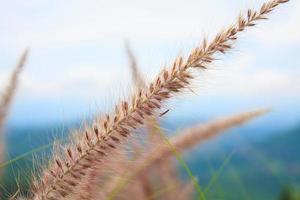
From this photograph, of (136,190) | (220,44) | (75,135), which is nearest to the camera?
(220,44)

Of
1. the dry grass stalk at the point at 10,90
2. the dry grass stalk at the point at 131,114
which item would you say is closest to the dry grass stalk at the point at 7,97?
the dry grass stalk at the point at 10,90

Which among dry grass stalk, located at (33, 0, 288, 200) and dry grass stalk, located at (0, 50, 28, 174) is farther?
dry grass stalk, located at (0, 50, 28, 174)

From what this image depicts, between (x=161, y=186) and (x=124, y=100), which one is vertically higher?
(x=124, y=100)

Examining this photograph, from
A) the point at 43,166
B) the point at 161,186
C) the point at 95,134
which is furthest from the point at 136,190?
the point at 95,134

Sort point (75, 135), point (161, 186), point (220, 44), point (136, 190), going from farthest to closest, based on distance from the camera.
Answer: point (161, 186) → point (136, 190) → point (75, 135) → point (220, 44)

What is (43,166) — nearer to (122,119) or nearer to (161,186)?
(122,119)

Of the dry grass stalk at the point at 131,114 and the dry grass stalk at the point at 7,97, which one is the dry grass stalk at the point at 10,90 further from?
the dry grass stalk at the point at 131,114

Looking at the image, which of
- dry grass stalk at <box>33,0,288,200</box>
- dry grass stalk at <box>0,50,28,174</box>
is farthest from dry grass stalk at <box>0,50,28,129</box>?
dry grass stalk at <box>33,0,288,200</box>

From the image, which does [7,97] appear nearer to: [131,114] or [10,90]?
[10,90]

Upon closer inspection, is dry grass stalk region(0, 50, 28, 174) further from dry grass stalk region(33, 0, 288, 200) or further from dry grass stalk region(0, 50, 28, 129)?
dry grass stalk region(33, 0, 288, 200)

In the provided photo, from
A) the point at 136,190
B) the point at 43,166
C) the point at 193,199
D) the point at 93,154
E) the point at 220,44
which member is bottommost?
the point at 193,199
